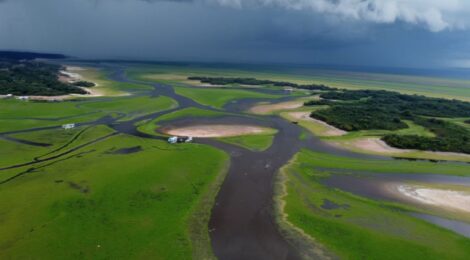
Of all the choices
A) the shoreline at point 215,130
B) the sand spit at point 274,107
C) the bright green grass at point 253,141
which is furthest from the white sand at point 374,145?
the sand spit at point 274,107

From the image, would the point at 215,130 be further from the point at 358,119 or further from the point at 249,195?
the point at 358,119

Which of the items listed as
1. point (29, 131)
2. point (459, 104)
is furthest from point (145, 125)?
point (459, 104)

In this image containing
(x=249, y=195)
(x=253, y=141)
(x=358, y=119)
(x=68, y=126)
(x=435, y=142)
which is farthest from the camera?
(x=358, y=119)

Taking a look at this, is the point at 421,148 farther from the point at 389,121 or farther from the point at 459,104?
the point at 459,104

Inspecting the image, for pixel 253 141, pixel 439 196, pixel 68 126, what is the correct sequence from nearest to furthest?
pixel 439 196, pixel 253 141, pixel 68 126

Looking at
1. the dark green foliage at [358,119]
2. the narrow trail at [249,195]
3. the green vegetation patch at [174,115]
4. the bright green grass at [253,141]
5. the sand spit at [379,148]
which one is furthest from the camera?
the dark green foliage at [358,119]

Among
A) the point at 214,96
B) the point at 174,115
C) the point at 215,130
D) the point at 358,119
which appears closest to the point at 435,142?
the point at 358,119

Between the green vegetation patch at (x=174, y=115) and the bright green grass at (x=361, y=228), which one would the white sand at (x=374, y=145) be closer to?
the bright green grass at (x=361, y=228)
